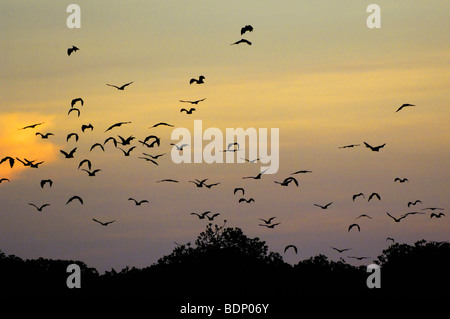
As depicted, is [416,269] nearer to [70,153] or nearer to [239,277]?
[239,277]

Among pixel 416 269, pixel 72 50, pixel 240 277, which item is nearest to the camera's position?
pixel 72 50

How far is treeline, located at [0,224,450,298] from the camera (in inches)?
3616

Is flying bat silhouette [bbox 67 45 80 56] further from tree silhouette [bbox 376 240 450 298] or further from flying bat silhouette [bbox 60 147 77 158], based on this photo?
tree silhouette [bbox 376 240 450 298]

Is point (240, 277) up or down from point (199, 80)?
down

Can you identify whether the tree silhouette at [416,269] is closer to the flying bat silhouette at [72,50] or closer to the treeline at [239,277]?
the treeline at [239,277]

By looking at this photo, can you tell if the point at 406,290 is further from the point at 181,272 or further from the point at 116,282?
the point at 116,282

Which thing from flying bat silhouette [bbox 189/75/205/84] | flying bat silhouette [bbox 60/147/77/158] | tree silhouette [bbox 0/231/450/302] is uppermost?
flying bat silhouette [bbox 189/75/205/84]

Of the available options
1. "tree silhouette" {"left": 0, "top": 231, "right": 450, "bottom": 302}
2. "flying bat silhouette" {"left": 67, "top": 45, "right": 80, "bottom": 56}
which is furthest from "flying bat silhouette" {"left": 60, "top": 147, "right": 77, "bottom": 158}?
"tree silhouette" {"left": 0, "top": 231, "right": 450, "bottom": 302}

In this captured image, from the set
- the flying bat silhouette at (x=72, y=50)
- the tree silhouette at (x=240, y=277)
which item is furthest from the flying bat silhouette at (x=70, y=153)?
the tree silhouette at (x=240, y=277)

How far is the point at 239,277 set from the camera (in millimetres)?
99438

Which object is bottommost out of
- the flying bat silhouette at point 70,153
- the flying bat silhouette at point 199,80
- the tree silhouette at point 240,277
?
the tree silhouette at point 240,277

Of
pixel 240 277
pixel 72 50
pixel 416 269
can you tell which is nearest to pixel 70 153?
pixel 72 50

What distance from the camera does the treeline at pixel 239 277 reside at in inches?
3616
